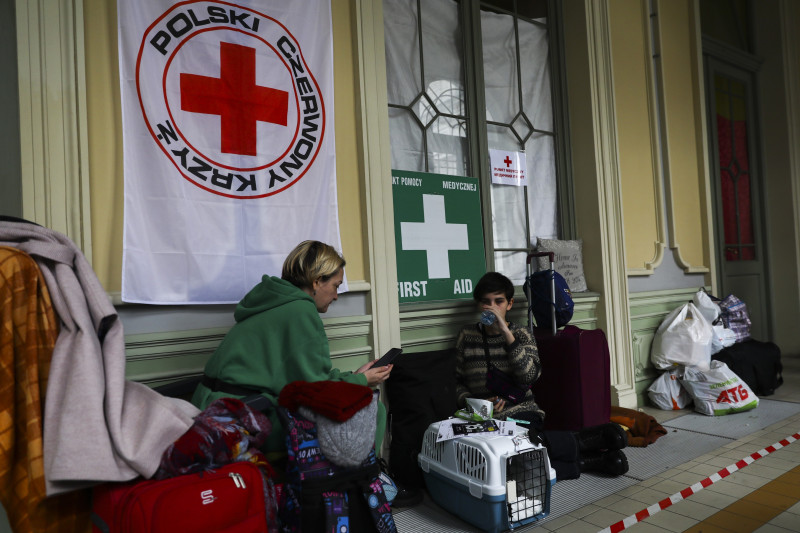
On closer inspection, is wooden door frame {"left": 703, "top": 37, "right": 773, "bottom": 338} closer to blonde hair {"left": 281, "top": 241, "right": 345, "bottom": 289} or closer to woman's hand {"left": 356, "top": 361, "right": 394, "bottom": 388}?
woman's hand {"left": 356, "top": 361, "right": 394, "bottom": 388}

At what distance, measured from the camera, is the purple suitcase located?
8.75 feet

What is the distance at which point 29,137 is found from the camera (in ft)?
5.81

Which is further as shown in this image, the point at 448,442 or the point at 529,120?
the point at 529,120

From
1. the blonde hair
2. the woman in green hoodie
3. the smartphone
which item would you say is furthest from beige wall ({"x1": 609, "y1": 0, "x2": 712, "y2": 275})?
the woman in green hoodie

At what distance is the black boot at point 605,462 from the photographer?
8.01 ft

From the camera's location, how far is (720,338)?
3756mm

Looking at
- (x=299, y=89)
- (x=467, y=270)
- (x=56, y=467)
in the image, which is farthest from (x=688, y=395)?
(x=56, y=467)

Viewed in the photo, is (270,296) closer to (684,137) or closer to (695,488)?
(695,488)

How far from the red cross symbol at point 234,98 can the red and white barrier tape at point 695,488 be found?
6.47 feet

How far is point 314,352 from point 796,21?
5.96 metres

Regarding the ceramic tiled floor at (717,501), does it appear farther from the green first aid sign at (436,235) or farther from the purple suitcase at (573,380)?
the green first aid sign at (436,235)

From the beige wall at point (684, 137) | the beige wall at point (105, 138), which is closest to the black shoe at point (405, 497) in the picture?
the beige wall at point (105, 138)

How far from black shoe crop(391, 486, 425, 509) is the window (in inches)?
54.5

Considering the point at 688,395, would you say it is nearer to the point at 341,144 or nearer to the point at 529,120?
the point at 529,120
